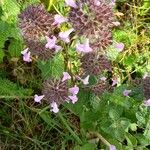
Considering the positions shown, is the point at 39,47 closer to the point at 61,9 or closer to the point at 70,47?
the point at 70,47

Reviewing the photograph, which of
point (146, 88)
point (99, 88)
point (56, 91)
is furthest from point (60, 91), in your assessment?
point (146, 88)

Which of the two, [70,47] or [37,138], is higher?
[70,47]

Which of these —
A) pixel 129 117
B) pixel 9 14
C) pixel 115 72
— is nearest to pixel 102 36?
pixel 129 117

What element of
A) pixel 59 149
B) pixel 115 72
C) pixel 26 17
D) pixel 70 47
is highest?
pixel 26 17

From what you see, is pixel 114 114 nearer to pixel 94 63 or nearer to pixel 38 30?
pixel 94 63

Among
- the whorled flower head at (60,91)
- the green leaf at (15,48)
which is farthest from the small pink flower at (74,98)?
the green leaf at (15,48)

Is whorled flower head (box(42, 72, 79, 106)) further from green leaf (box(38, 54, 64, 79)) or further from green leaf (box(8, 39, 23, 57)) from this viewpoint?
green leaf (box(8, 39, 23, 57))

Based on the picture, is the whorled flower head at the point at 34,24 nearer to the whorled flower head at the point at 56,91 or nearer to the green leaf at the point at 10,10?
the whorled flower head at the point at 56,91
